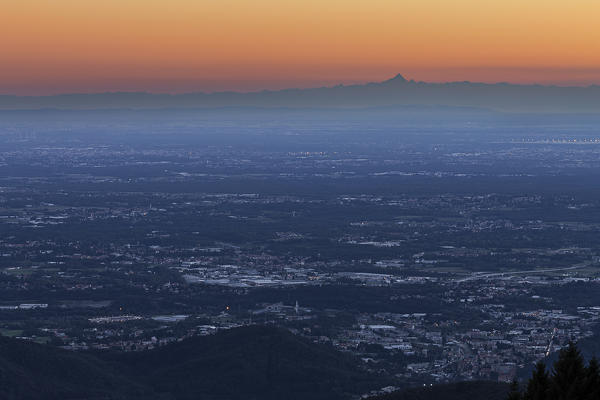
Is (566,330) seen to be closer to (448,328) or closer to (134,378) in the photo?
(448,328)

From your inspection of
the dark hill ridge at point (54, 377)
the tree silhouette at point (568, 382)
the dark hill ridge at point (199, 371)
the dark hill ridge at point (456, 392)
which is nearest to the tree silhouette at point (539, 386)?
the tree silhouette at point (568, 382)

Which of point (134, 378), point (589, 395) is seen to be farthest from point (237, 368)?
point (589, 395)

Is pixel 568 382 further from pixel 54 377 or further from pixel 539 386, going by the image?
pixel 54 377

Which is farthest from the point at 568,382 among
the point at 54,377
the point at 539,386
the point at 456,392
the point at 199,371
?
the point at 199,371

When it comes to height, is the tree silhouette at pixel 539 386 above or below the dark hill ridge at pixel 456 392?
above

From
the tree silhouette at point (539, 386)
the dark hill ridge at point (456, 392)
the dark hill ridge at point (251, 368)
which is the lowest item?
the dark hill ridge at point (251, 368)

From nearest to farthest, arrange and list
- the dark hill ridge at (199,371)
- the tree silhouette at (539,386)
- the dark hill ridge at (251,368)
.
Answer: the tree silhouette at (539,386) → the dark hill ridge at (199,371) → the dark hill ridge at (251,368)

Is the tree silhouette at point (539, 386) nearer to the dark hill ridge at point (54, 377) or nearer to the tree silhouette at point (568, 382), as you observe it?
the tree silhouette at point (568, 382)

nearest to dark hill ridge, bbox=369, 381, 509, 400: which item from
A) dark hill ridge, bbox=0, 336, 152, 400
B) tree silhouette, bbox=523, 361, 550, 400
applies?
dark hill ridge, bbox=0, 336, 152, 400

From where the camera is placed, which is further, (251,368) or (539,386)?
(251,368)
